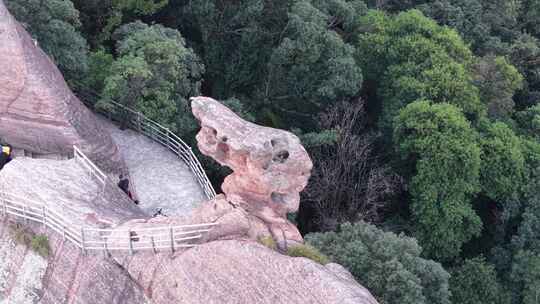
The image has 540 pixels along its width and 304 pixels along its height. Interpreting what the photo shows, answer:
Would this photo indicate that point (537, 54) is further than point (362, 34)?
Yes

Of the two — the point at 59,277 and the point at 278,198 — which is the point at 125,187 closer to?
the point at 59,277

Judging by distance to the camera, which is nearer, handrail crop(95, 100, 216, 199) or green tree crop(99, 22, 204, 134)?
handrail crop(95, 100, 216, 199)

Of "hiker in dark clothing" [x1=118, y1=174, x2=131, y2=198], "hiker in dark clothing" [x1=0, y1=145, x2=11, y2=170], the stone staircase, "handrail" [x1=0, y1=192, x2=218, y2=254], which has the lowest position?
"hiker in dark clothing" [x1=118, y1=174, x2=131, y2=198]

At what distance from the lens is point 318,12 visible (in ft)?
111

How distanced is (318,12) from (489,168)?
37.2ft

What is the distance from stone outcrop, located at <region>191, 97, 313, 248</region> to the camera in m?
17.3

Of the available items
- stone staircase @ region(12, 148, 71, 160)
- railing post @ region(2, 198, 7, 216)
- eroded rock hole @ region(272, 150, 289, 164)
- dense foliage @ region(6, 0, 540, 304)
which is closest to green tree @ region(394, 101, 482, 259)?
dense foliage @ region(6, 0, 540, 304)

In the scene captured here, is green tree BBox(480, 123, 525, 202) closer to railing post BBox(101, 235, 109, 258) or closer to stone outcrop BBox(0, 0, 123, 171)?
stone outcrop BBox(0, 0, 123, 171)

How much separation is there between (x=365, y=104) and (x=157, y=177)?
1742 centimetres

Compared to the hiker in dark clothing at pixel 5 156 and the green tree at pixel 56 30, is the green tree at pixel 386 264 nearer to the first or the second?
the hiker in dark clothing at pixel 5 156

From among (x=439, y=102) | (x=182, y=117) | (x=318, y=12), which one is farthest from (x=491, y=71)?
(x=182, y=117)

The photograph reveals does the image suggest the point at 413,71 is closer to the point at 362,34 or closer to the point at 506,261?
the point at 362,34

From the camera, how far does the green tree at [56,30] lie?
26.4 meters

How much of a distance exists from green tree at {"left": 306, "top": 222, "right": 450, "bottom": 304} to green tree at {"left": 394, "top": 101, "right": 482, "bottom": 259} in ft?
15.4
